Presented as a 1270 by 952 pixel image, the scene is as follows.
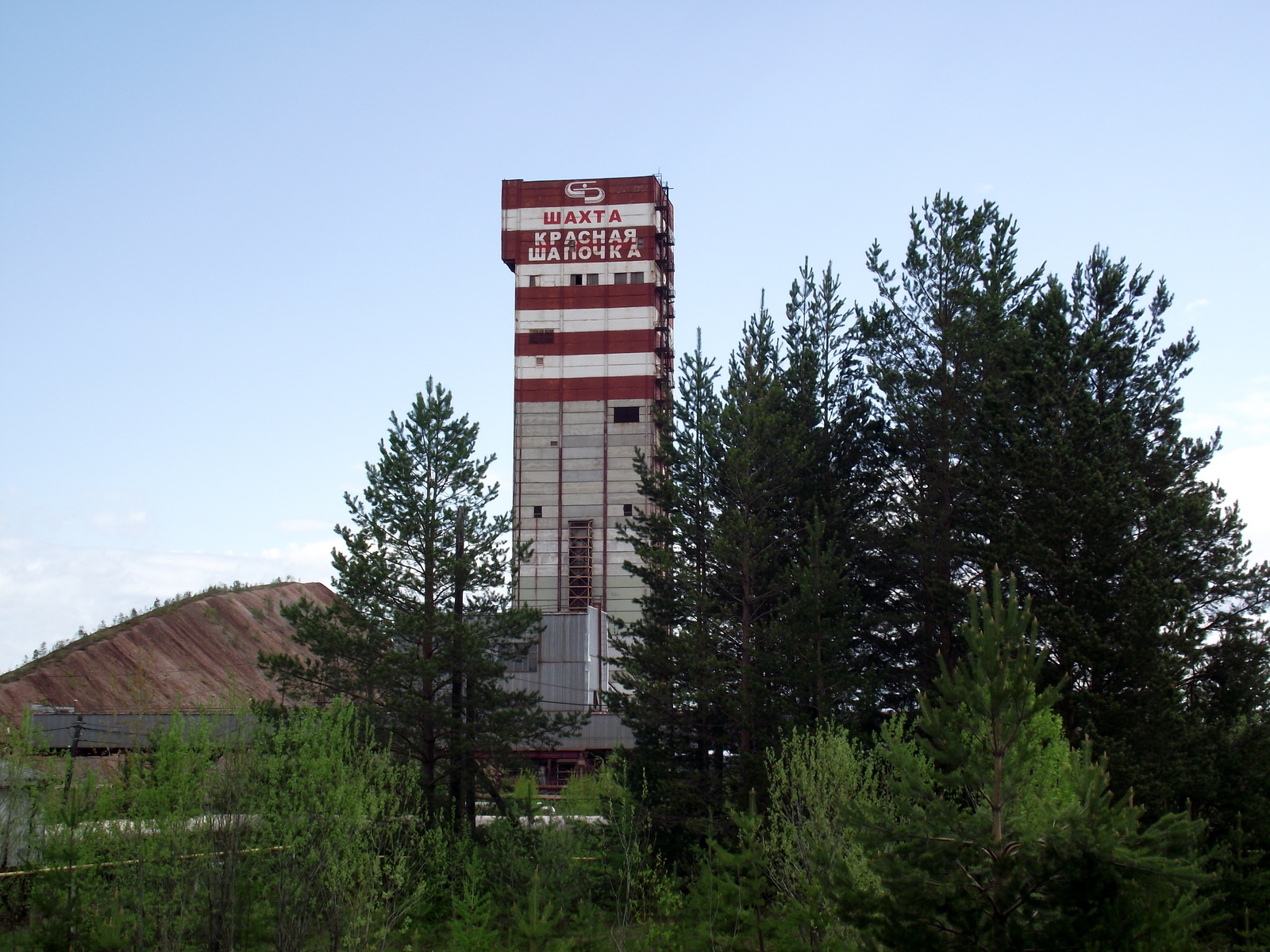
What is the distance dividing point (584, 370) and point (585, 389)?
1.18m

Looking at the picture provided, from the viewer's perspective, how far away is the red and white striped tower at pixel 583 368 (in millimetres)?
68500

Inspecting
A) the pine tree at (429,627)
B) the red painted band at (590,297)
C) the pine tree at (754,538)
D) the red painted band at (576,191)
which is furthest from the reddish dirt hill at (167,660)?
the red painted band at (576,191)

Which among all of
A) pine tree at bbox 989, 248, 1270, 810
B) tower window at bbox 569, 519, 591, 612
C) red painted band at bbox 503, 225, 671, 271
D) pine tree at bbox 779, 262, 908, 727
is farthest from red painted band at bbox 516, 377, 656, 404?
pine tree at bbox 989, 248, 1270, 810

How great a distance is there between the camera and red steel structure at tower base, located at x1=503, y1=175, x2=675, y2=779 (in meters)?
68.4

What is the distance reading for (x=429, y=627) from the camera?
108ft

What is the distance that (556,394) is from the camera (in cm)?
7056

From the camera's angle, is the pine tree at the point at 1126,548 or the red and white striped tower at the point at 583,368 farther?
the red and white striped tower at the point at 583,368

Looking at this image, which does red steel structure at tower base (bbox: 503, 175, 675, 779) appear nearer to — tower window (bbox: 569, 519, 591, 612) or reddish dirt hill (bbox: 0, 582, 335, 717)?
tower window (bbox: 569, 519, 591, 612)

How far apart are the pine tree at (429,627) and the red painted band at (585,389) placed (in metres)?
35.7

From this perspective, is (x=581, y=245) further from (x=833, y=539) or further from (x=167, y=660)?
(x=833, y=539)

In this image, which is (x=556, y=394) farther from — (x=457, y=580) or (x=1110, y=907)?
(x=1110, y=907)

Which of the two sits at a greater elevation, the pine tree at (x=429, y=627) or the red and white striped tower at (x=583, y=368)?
the red and white striped tower at (x=583, y=368)

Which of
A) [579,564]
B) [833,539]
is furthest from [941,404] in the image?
[579,564]

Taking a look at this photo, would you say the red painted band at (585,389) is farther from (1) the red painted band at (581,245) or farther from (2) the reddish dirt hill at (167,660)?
(2) the reddish dirt hill at (167,660)
